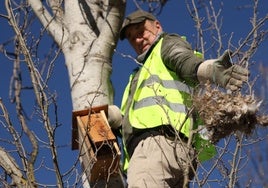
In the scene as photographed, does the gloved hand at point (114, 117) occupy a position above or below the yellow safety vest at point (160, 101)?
below

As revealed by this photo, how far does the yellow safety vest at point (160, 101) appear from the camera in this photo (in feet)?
12.1

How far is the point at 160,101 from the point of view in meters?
3.62

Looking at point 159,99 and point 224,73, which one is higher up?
point 224,73

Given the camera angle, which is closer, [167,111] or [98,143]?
[167,111]

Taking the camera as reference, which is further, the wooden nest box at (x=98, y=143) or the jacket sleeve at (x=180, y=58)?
the wooden nest box at (x=98, y=143)

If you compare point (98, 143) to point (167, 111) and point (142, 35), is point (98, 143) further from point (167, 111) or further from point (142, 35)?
point (142, 35)

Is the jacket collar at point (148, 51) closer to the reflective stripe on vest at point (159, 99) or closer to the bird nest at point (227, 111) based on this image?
the reflective stripe on vest at point (159, 99)

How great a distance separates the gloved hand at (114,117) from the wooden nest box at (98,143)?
0.29 ft

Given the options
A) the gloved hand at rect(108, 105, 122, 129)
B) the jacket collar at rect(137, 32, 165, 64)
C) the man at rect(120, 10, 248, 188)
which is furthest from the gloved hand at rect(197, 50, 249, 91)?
the gloved hand at rect(108, 105, 122, 129)

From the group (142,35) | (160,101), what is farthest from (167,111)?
(142,35)

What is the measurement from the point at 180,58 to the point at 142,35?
2.04ft

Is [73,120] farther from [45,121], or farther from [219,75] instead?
[219,75]

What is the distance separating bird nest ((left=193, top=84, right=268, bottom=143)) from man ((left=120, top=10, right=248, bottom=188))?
105 mm

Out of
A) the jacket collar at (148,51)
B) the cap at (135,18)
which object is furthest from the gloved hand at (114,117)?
the cap at (135,18)
